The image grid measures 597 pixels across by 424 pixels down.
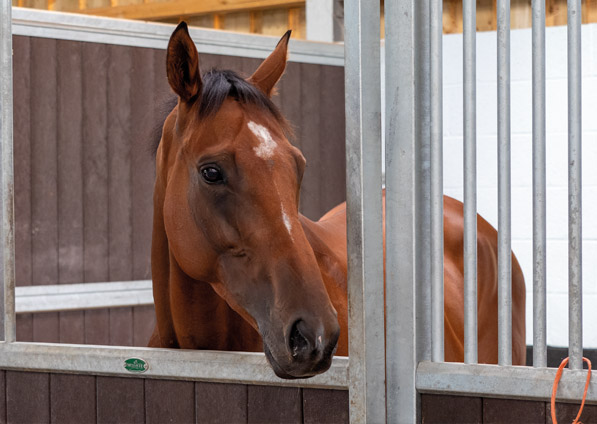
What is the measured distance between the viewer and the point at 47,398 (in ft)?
5.62

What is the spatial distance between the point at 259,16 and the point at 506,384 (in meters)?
3.48

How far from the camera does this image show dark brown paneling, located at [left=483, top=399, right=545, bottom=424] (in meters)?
1.25

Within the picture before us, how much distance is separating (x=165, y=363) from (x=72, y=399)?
0.27m

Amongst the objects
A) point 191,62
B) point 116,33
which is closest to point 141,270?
point 116,33

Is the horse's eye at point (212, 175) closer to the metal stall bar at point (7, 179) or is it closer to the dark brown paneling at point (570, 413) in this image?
the metal stall bar at point (7, 179)

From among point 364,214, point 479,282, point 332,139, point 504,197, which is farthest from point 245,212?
point 332,139

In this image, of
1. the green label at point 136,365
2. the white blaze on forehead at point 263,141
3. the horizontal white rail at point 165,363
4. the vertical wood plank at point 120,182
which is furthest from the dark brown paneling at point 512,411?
the vertical wood plank at point 120,182

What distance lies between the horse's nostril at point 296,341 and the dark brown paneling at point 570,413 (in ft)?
1.27

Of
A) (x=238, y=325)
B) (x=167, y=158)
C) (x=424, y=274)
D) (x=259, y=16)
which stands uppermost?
(x=259, y=16)

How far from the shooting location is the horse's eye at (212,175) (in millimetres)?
1465

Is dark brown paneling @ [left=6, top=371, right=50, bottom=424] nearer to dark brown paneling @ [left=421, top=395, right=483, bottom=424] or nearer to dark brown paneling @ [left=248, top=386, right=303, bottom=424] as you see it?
dark brown paneling @ [left=248, top=386, right=303, bottom=424]

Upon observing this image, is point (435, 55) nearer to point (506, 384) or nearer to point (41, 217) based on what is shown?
point (506, 384)

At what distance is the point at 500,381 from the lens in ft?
4.13

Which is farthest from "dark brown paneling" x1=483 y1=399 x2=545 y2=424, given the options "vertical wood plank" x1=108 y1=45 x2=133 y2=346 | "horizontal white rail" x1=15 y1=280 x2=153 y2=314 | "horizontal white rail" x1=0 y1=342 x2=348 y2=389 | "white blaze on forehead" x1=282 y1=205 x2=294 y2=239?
"vertical wood plank" x1=108 y1=45 x2=133 y2=346
